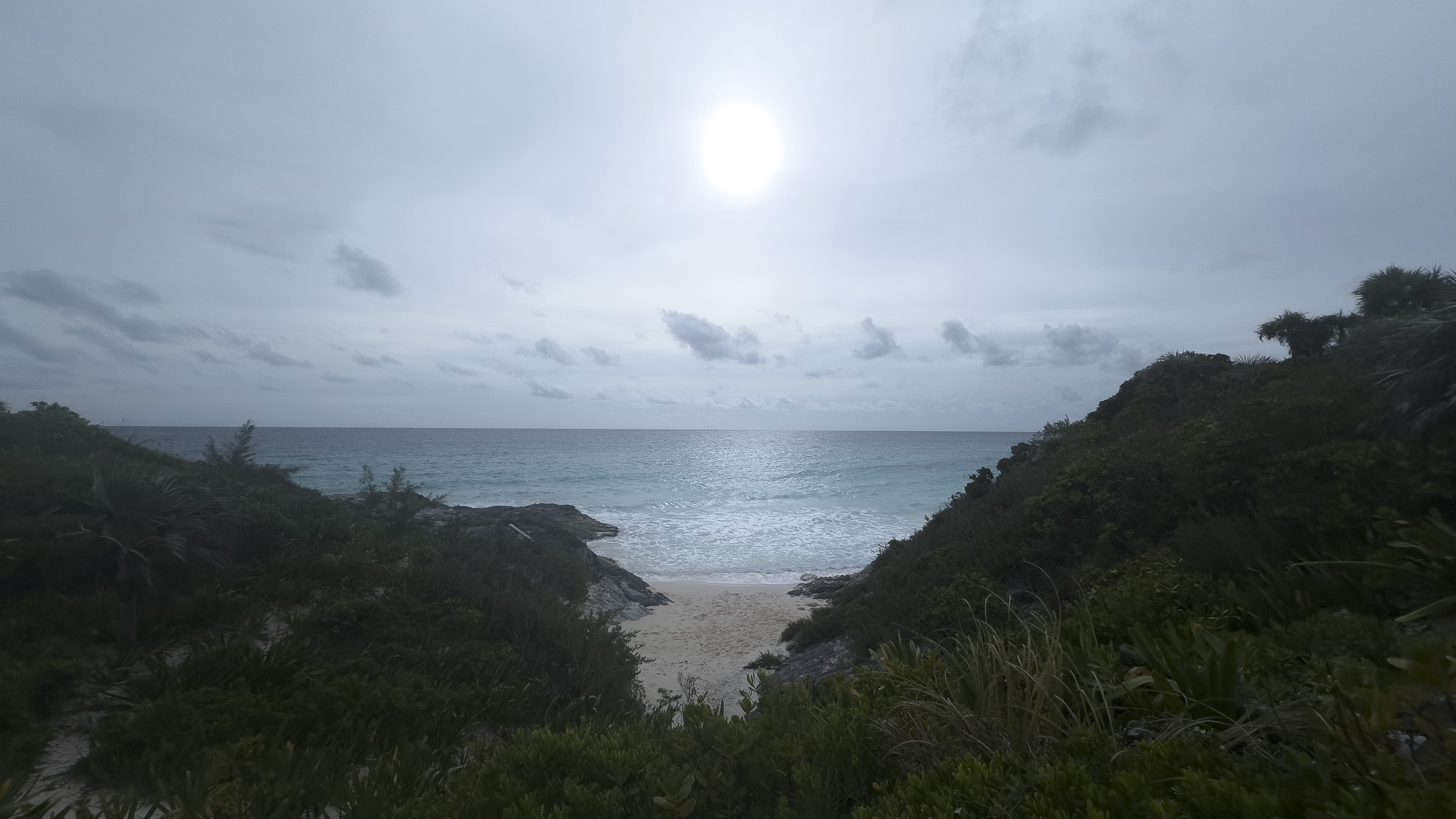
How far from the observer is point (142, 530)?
6.48 meters

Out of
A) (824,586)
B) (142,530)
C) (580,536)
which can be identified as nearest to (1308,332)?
(824,586)

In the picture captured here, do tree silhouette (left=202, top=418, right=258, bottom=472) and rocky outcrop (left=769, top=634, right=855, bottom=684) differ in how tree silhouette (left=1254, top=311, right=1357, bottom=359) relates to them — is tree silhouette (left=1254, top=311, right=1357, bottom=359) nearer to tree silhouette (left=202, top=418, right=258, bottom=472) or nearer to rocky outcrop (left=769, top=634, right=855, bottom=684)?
rocky outcrop (left=769, top=634, right=855, bottom=684)

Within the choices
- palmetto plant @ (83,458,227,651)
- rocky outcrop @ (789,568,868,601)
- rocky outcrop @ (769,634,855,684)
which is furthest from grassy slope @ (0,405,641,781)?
rocky outcrop @ (789,568,868,601)

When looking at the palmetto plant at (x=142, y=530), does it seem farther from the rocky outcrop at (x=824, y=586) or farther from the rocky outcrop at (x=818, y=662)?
the rocky outcrop at (x=824, y=586)

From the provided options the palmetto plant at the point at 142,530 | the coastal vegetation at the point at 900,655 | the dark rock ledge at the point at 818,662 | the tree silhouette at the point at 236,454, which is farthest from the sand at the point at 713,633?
the tree silhouette at the point at 236,454

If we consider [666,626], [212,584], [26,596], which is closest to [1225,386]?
[666,626]

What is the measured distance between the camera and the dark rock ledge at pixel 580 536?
561 inches

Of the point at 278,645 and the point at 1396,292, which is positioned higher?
the point at 1396,292

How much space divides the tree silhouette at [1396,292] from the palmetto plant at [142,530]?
61.7ft

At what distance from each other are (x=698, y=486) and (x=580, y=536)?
20324 millimetres

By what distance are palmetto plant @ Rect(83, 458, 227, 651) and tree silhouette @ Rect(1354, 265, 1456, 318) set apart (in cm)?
1880

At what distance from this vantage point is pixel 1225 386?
12281mm

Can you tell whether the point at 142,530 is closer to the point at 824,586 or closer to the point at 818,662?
the point at 818,662

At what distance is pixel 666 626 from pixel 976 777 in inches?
461
